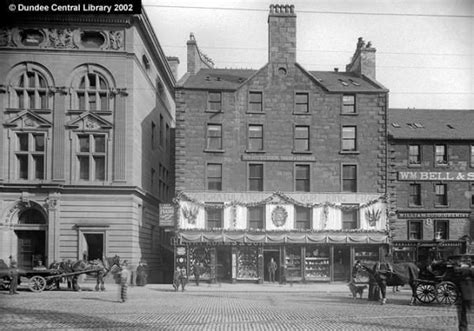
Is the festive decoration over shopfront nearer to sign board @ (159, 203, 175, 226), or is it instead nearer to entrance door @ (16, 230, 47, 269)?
sign board @ (159, 203, 175, 226)

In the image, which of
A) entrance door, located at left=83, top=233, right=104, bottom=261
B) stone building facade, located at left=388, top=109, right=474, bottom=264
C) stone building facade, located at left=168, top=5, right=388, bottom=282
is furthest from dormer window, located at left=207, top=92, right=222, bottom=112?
stone building facade, located at left=388, top=109, right=474, bottom=264

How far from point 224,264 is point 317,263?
5.91 metres

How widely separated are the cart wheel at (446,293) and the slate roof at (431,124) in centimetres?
2194

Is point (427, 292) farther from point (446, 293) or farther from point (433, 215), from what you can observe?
point (433, 215)

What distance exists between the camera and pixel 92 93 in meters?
34.2

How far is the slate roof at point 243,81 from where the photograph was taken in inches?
1441

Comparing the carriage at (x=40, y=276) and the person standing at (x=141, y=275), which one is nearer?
the carriage at (x=40, y=276)

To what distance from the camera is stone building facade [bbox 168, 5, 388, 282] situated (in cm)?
3516

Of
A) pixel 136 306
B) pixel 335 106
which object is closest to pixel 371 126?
pixel 335 106

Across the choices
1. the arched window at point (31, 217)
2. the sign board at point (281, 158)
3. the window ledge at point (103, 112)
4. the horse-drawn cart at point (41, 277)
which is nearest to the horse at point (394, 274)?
the horse-drawn cart at point (41, 277)

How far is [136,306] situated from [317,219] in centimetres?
1809

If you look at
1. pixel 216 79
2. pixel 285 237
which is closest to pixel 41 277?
pixel 285 237

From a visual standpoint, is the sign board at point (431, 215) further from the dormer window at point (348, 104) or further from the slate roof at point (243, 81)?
the slate roof at point (243, 81)

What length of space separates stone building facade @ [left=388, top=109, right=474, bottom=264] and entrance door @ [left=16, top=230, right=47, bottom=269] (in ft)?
79.6
